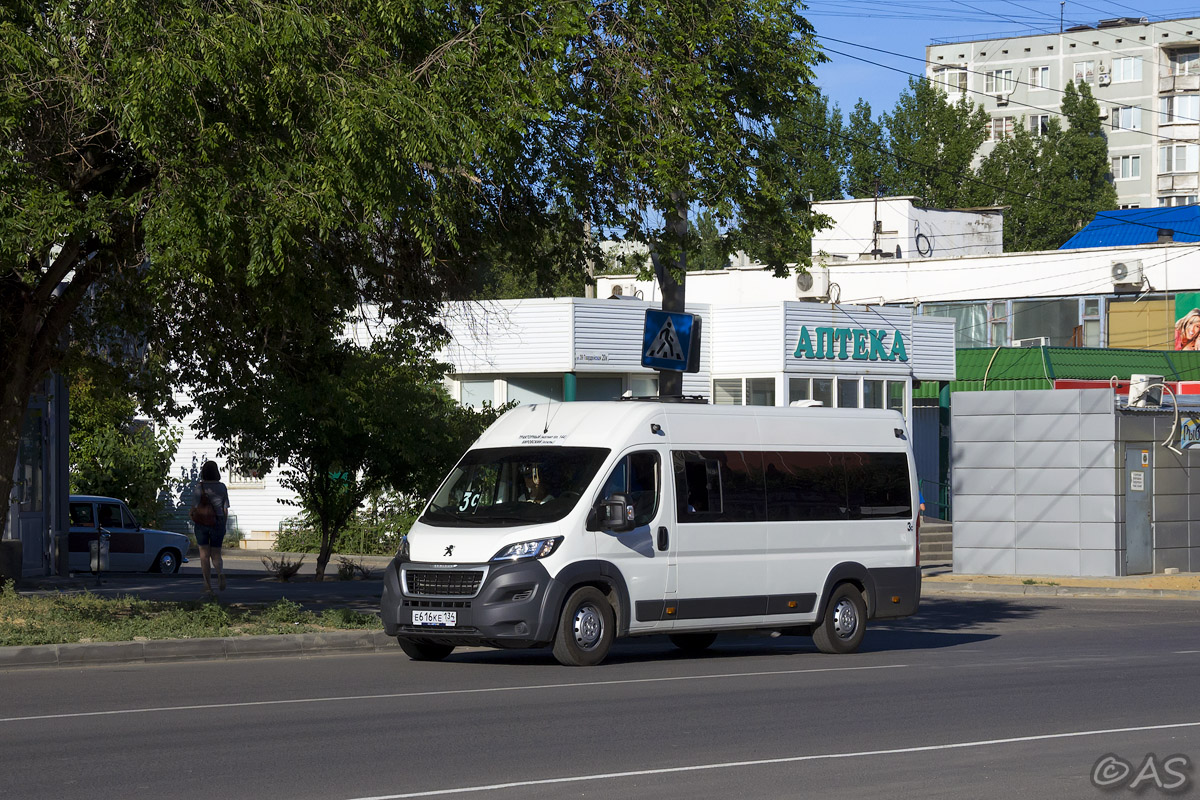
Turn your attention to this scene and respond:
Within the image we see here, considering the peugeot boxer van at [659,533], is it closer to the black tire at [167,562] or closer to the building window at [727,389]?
the black tire at [167,562]

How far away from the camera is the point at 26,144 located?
40.0 feet

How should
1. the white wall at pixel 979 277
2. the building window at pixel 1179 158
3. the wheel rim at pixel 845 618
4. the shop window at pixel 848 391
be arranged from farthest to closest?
the building window at pixel 1179 158 → the white wall at pixel 979 277 → the shop window at pixel 848 391 → the wheel rim at pixel 845 618

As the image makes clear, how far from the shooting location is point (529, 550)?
515 inches

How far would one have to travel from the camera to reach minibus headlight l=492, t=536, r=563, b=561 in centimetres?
1306

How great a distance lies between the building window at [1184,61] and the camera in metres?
98.4

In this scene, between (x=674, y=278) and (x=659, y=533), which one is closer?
(x=659, y=533)

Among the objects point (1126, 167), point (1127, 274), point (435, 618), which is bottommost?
point (435, 618)

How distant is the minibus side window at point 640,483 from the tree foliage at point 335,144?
2.55 meters

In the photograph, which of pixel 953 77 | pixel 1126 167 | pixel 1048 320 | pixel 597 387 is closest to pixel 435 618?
pixel 597 387

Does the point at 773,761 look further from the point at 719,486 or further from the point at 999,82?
the point at 999,82

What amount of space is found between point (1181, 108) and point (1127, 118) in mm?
4031

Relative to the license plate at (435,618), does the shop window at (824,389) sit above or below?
above

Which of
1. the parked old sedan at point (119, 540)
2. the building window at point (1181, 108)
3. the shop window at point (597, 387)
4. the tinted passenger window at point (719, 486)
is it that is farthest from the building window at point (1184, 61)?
the tinted passenger window at point (719, 486)

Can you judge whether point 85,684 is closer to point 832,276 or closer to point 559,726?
point 559,726
